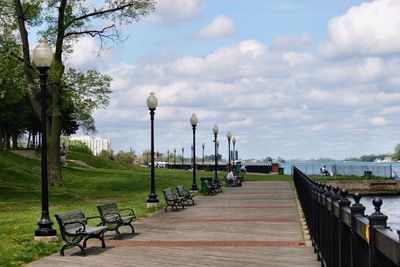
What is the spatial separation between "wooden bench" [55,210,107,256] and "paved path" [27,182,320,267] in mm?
228

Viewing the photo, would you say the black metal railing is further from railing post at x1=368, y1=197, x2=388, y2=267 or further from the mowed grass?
the mowed grass

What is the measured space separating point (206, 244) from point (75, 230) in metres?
2.74

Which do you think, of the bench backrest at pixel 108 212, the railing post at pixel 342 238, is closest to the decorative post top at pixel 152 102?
the bench backrest at pixel 108 212

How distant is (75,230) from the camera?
→ 41.5ft

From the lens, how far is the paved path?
438 inches

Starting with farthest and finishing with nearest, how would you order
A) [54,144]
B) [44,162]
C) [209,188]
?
[54,144]
[209,188]
[44,162]

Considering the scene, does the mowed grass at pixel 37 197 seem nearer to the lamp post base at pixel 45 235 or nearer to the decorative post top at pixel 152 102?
the lamp post base at pixel 45 235

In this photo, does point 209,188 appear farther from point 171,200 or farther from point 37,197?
point 171,200

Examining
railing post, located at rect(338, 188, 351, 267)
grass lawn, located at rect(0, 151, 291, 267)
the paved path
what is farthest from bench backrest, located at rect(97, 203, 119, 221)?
railing post, located at rect(338, 188, 351, 267)

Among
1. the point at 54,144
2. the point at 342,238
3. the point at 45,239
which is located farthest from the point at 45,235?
the point at 54,144

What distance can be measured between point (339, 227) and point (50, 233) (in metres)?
8.87

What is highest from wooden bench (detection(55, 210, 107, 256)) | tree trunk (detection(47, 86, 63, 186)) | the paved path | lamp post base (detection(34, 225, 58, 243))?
tree trunk (detection(47, 86, 63, 186))

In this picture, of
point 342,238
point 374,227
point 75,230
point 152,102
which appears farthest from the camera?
point 152,102

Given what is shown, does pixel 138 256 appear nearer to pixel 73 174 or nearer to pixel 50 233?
pixel 50 233
